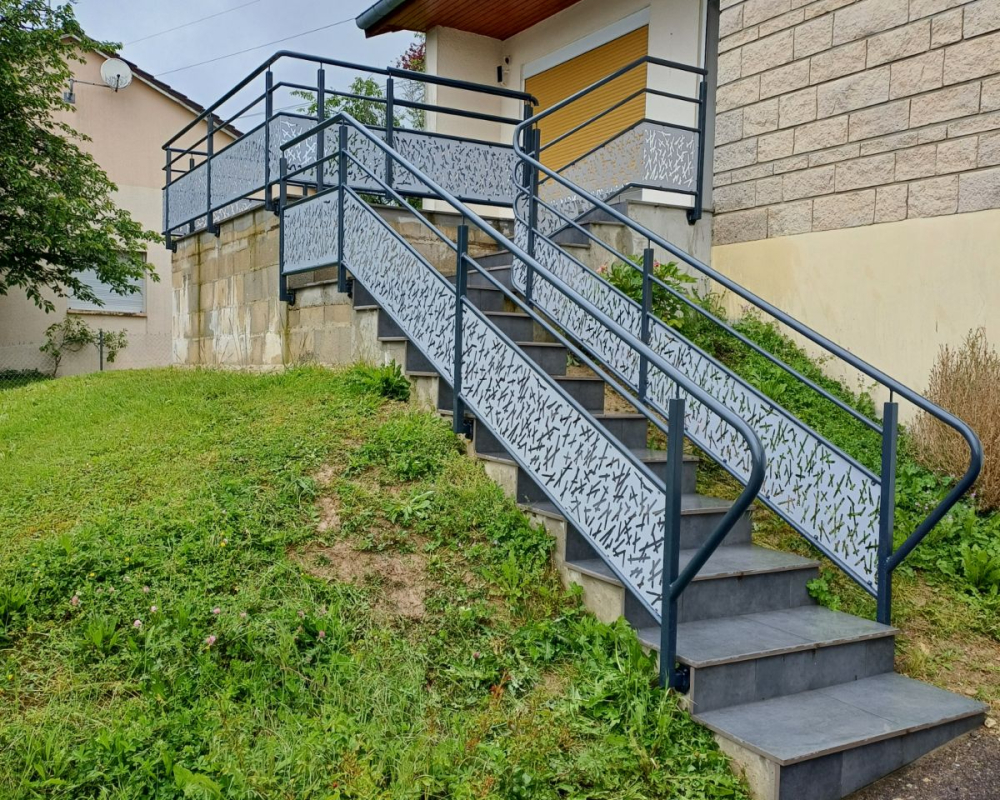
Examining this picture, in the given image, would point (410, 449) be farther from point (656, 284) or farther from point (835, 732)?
point (656, 284)

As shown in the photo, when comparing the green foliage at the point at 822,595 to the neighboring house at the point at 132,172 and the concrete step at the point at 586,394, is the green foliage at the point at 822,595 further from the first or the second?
the neighboring house at the point at 132,172

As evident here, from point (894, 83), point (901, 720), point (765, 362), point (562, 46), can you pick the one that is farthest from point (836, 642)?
point (562, 46)

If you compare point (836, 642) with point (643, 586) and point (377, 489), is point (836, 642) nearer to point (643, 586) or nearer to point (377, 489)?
point (643, 586)

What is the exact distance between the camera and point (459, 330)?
5.03m

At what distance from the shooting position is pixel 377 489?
185 inches

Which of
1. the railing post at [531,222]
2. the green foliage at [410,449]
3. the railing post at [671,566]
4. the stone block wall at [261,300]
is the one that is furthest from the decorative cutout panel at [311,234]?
the railing post at [671,566]

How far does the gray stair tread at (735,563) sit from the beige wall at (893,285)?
8.18 feet

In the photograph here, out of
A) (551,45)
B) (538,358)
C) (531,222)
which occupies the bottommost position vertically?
(538,358)

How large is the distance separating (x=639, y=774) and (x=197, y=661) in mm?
1700

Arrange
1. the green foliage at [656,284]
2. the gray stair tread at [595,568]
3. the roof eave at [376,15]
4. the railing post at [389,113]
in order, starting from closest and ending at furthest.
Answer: the gray stair tread at [595,568]
the green foliage at [656,284]
the railing post at [389,113]
the roof eave at [376,15]

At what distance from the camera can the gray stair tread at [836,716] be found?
3109 mm

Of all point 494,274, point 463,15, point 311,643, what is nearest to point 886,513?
point 311,643

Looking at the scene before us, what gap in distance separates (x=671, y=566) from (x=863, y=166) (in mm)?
4607

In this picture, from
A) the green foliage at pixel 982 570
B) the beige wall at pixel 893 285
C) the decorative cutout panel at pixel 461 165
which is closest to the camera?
the green foliage at pixel 982 570
